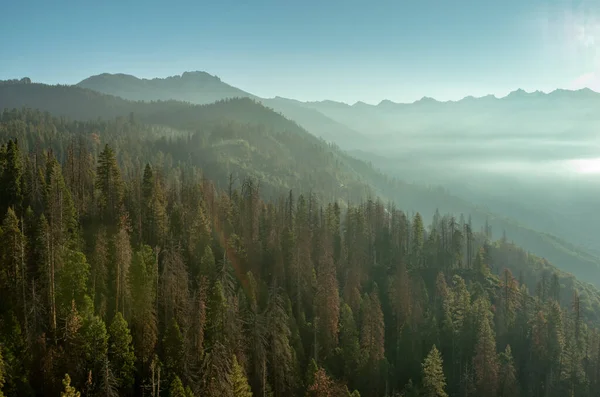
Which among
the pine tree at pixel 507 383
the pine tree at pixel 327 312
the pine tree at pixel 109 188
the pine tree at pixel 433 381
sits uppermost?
the pine tree at pixel 109 188

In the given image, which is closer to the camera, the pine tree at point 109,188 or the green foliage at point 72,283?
the green foliage at point 72,283

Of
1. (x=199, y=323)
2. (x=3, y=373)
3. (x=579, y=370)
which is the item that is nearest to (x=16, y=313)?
(x=3, y=373)

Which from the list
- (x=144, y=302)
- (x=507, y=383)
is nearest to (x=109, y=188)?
(x=144, y=302)

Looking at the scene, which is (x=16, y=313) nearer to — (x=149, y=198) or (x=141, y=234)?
(x=141, y=234)

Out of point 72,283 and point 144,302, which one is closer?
point 72,283

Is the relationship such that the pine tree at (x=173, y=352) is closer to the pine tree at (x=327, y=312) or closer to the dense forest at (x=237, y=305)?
the dense forest at (x=237, y=305)

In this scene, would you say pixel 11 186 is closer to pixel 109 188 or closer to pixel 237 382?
pixel 109 188

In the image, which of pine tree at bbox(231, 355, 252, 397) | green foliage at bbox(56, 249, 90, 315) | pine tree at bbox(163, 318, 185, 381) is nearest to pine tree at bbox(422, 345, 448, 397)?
pine tree at bbox(231, 355, 252, 397)

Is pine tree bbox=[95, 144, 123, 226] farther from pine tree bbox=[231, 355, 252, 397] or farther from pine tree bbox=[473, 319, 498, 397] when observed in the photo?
pine tree bbox=[473, 319, 498, 397]

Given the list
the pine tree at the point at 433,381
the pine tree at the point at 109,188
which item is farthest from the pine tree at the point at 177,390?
the pine tree at the point at 109,188
